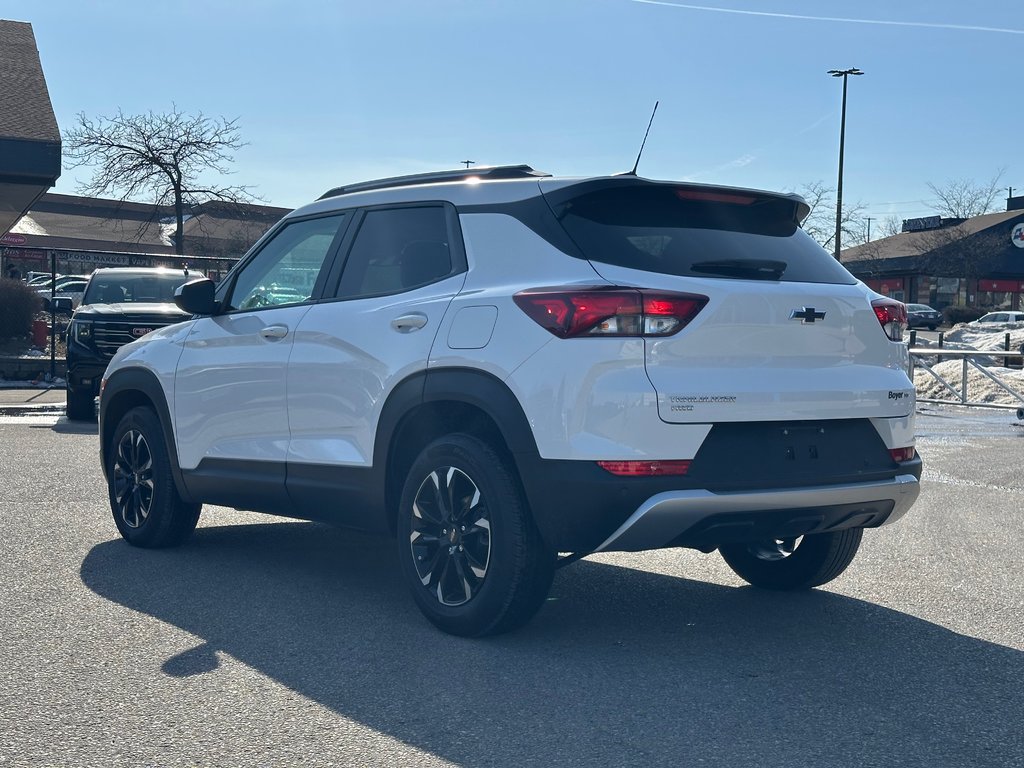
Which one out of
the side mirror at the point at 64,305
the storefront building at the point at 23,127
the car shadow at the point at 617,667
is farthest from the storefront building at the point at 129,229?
the car shadow at the point at 617,667

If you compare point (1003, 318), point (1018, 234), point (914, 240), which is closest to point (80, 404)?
point (1003, 318)

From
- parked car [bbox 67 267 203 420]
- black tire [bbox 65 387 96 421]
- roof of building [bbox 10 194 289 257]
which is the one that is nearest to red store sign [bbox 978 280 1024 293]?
roof of building [bbox 10 194 289 257]

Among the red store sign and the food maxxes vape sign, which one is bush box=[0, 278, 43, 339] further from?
the food maxxes vape sign

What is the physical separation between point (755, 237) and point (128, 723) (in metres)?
3.07

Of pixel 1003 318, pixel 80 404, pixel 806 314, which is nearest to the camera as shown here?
pixel 806 314

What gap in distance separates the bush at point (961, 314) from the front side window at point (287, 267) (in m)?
66.7

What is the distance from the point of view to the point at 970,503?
9734mm

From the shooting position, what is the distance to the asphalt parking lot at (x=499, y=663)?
3977 millimetres

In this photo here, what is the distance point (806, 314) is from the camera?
512cm

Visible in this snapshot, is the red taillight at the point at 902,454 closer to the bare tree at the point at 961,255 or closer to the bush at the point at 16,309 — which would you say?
the bush at the point at 16,309

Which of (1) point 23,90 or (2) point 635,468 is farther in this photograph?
(1) point 23,90

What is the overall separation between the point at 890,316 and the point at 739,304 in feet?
3.14

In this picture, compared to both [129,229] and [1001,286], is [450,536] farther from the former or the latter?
[129,229]

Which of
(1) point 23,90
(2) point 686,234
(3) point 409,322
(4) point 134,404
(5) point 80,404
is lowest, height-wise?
(5) point 80,404
